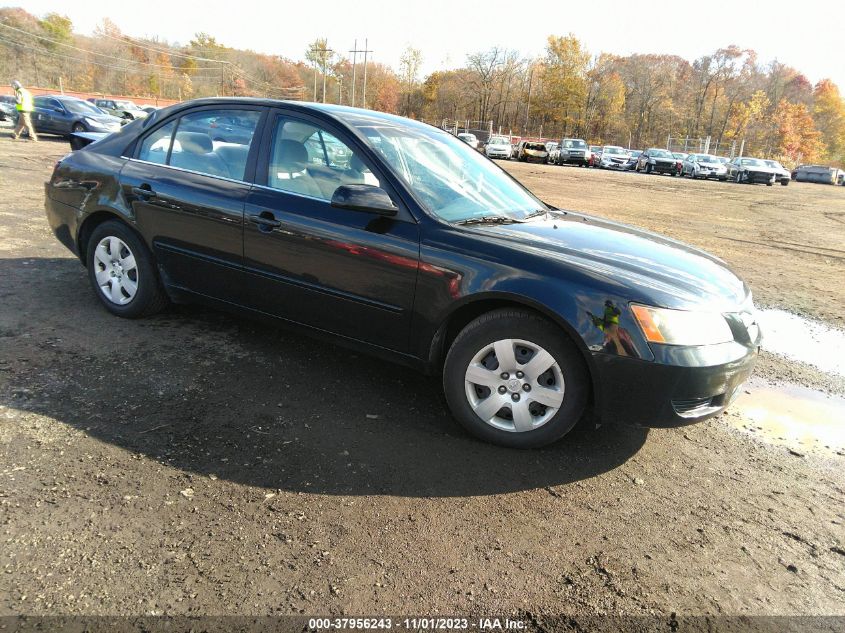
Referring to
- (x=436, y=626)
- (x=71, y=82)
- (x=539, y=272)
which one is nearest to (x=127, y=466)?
(x=436, y=626)

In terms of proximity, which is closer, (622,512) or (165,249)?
(622,512)

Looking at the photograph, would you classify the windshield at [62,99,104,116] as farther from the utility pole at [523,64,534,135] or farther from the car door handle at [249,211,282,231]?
the utility pole at [523,64,534,135]

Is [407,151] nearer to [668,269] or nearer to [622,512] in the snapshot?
[668,269]

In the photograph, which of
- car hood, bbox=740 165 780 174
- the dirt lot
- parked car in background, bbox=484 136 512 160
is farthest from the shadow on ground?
parked car in background, bbox=484 136 512 160

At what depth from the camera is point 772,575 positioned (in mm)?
2367

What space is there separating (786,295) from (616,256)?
16.4 feet

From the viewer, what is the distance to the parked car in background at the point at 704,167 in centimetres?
3566

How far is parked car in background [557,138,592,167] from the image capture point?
40938mm

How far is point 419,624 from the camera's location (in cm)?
200

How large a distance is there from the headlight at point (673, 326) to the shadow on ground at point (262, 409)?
2.50 ft

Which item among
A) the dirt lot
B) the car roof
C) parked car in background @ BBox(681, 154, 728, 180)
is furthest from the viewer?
parked car in background @ BBox(681, 154, 728, 180)

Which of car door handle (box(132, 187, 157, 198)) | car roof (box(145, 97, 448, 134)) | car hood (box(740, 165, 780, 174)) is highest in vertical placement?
car hood (box(740, 165, 780, 174))

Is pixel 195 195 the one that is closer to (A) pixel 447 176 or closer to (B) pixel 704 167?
(A) pixel 447 176

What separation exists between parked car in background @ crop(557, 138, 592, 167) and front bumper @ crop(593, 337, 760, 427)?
40.8 m
